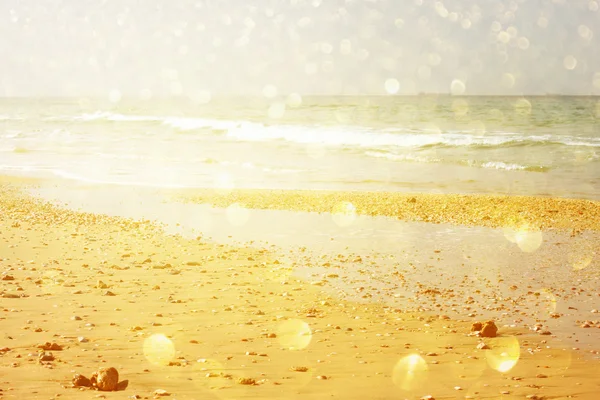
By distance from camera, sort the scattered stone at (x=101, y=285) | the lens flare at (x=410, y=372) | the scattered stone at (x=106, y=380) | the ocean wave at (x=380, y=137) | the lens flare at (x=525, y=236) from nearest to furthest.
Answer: the scattered stone at (x=106, y=380) → the lens flare at (x=410, y=372) → the scattered stone at (x=101, y=285) → the lens flare at (x=525, y=236) → the ocean wave at (x=380, y=137)

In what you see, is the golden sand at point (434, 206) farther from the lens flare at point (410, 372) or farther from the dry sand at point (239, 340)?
the lens flare at point (410, 372)

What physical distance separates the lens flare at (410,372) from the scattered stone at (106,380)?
7.66ft

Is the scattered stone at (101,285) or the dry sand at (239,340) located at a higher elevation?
the scattered stone at (101,285)

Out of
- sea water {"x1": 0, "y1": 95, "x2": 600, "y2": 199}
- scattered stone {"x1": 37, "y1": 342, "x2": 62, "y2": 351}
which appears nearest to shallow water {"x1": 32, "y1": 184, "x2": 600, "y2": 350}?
scattered stone {"x1": 37, "y1": 342, "x2": 62, "y2": 351}

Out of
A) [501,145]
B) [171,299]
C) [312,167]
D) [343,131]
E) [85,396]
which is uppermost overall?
[343,131]

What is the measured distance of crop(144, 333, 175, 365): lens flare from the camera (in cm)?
568

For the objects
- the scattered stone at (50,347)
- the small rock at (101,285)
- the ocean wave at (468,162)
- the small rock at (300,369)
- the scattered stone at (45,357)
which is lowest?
the scattered stone at (45,357)

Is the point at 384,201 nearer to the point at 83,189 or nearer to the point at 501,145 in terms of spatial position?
the point at 83,189

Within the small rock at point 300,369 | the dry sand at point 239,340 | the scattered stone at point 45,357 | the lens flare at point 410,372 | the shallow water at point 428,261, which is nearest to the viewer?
the dry sand at point 239,340

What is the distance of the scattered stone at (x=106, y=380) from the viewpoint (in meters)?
4.82

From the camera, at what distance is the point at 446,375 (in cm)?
548

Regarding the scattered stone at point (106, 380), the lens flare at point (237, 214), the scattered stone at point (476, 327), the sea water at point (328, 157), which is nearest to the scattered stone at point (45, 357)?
the scattered stone at point (106, 380)

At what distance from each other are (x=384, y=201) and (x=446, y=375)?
10882 millimetres

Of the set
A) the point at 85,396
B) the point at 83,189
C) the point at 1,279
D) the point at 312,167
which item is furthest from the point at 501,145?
the point at 85,396
